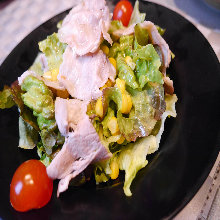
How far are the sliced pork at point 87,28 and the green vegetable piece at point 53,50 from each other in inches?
6.2

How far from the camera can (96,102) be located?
6.42 ft

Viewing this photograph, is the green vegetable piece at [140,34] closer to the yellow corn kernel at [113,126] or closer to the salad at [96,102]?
the salad at [96,102]

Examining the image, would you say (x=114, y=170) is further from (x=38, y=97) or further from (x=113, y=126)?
(x=38, y=97)

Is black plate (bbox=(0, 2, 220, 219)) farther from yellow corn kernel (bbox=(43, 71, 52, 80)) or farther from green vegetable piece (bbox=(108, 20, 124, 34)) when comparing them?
green vegetable piece (bbox=(108, 20, 124, 34))

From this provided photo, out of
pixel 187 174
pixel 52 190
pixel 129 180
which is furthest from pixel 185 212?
pixel 52 190

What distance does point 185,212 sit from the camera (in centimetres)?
170

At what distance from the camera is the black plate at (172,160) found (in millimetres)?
1564

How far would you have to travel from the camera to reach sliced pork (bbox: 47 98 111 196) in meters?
1.72

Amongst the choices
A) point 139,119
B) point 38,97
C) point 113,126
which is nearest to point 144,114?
point 139,119

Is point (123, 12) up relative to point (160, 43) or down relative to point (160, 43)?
up

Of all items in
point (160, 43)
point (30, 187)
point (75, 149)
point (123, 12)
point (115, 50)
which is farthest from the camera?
point (123, 12)

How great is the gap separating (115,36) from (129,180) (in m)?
1.27

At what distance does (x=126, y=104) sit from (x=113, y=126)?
19cm

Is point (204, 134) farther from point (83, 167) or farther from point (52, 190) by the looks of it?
point (52, 190)
